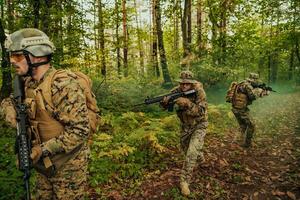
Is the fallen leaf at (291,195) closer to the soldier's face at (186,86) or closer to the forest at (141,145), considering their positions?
the forest at (141,145)

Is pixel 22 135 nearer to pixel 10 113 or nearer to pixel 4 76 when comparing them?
pixel 10 113

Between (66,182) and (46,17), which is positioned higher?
(46,17)

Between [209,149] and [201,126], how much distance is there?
2475mm

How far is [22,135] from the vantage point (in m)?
2.97

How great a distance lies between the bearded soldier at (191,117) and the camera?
6152mm

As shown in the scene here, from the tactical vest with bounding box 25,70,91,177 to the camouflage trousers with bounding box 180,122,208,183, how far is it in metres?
3.38

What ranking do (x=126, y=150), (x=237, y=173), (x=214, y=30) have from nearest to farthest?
(x=126, y=150) < (x=237, y=173) < (x=214, y=30)

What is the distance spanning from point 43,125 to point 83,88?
58 cm

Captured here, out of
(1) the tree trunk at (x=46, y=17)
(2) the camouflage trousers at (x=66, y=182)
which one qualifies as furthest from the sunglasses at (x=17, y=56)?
(1) the tree trunk at (x=46, y=17)

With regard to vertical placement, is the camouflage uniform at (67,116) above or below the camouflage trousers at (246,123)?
above

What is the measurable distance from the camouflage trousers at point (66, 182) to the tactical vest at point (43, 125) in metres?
0.11

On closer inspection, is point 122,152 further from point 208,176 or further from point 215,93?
point 215,93

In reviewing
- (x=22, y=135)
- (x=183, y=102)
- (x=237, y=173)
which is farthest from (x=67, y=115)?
(x=237, y=173)

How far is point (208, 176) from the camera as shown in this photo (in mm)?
6902
